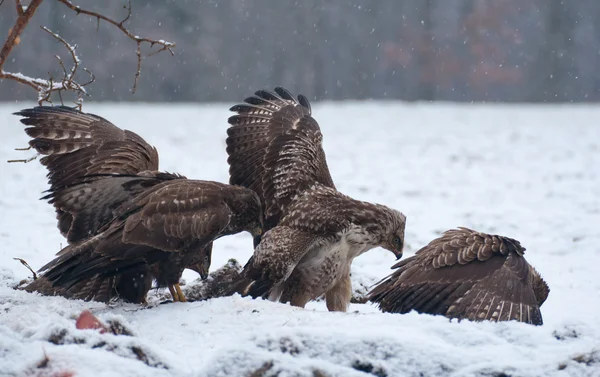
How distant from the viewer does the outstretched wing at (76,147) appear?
5434mm

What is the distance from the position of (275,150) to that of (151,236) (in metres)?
1.60

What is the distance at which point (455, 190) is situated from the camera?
10.6 m

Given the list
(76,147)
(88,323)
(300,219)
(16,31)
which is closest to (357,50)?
(76,147)

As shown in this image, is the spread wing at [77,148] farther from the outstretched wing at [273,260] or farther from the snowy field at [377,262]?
the outstretched wing at [273,260]

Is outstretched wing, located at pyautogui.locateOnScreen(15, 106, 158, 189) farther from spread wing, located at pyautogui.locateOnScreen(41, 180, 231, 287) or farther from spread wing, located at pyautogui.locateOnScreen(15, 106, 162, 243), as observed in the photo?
spread wing, located at pyautogui.locateOnScreen(41, 180, 231, 287)

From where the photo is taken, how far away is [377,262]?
700cm

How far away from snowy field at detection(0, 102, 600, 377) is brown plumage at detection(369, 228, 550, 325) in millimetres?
349

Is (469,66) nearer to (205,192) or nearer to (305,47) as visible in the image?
(305,47)

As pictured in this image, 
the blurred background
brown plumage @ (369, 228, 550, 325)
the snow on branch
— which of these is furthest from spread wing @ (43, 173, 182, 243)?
the blurred background

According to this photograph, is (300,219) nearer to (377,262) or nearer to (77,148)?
(77,148)

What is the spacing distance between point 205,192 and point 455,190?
651 cm

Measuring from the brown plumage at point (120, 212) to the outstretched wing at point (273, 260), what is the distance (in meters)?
0.18

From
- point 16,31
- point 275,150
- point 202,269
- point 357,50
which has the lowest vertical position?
point 202,269

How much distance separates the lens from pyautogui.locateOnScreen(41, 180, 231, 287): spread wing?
4.44 meters
